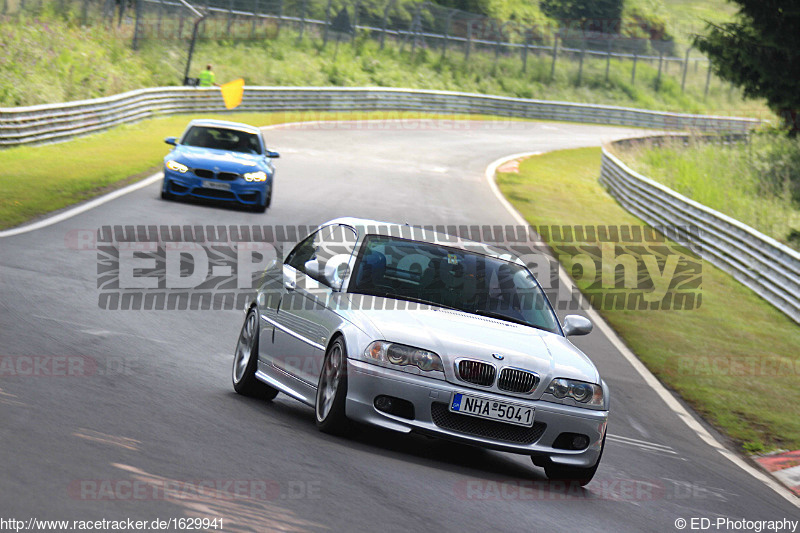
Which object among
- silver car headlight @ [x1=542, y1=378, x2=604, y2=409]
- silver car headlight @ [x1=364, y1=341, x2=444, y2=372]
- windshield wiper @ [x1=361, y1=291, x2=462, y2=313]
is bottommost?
silver car headlight @ [x1=542, y1=378, x2=604, y2=409]

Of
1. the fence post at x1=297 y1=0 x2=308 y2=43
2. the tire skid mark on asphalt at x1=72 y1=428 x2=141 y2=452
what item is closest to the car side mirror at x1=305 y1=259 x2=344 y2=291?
the tire skid mark on asphalt at x1=72 y1=428 x2=141 y2=452

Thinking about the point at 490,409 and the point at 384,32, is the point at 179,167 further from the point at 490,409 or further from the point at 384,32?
the point at 384,32

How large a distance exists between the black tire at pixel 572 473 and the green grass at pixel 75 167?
36.9 feet

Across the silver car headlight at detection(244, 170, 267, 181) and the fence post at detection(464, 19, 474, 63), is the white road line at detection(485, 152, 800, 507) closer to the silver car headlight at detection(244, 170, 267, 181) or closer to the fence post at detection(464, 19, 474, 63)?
the silver car headlight at detection(244, 170, 267, 181)

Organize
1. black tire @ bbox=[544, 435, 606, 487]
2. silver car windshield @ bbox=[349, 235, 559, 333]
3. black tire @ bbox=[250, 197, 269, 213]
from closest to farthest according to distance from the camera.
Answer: black tire @ bbox=[544, 435, 606, 487] → silver car windshield @ bbox=[349, 235, 559, 333] → black tire @ bbox=[250, 197, 269, 213]

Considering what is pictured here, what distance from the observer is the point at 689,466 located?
29.9 ft

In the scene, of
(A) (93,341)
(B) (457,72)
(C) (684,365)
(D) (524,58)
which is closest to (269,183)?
(C) (684,365)

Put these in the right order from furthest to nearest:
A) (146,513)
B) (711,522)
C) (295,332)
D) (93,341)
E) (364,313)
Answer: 1. (93,341)
2. (295,332)
3. (364,313)
4. (711,522)
5. (146,513)

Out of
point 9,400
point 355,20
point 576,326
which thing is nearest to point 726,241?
point 576,326

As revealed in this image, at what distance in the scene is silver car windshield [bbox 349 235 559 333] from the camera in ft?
27.2

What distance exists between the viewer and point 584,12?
315 feet

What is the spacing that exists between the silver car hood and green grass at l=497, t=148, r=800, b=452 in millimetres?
3797

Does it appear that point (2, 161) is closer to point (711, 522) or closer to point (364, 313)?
point (364, 313)

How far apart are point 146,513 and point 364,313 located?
9.31 feet
